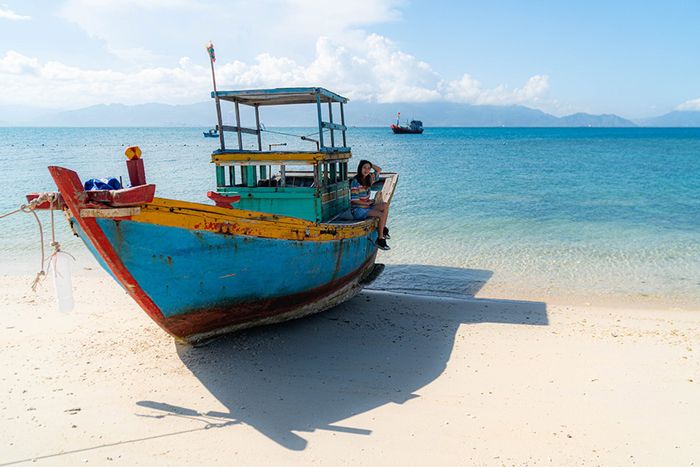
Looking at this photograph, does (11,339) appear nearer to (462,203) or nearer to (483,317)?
(483,317)

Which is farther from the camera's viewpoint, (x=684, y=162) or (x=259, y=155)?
(x=684, y=162)

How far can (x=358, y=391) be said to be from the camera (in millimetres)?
5254

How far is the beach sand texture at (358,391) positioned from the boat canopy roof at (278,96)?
3122 mm

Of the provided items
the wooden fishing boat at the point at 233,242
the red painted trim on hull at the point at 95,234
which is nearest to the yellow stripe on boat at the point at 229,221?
the wooden fishing boat at the point at 233,242

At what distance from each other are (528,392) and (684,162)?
155ft

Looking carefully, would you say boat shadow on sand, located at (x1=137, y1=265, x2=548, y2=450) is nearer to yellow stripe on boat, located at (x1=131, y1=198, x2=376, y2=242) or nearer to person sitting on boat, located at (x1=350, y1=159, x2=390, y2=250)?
person sitting on boat, located at (x1=350, y1=159, x2=390, y2=250)

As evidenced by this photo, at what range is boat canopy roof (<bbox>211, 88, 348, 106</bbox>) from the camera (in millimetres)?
7086

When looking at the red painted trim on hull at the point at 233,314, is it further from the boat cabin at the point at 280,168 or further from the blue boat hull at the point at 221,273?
the boat cabin at the point at 280,168

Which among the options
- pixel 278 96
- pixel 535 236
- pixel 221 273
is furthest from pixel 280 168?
pixel 535 236

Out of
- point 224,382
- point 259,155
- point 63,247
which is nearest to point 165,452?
point 224,382

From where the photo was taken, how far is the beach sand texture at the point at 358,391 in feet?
14.1

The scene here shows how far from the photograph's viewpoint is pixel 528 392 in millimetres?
5238

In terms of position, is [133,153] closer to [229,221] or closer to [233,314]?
[229,221]

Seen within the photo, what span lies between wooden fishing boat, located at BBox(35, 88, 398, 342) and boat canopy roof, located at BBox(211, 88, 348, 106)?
2 cm
